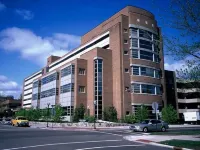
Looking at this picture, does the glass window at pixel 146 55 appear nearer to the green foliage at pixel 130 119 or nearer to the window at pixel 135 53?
the window at pixel 135 53

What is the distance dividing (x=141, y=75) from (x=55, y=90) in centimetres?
2345

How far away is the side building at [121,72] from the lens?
50000mm

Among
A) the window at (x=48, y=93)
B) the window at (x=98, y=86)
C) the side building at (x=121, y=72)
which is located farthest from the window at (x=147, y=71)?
the window at (x=48, y=93)

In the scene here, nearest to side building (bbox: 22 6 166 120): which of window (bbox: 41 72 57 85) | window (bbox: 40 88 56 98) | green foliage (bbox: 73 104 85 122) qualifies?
green foliage (bbox: 73 104 85 122)

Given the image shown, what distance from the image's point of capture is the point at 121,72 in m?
50.2

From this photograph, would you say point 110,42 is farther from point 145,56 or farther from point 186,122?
point 186,122

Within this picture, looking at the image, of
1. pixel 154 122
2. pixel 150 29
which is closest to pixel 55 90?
pixel 150 29

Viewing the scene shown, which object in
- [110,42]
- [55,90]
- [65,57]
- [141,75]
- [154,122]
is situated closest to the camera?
[154,122]

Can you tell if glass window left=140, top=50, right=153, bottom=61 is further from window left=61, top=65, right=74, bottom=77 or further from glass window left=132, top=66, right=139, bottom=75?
window left=61, top=65, right=74, bottom=77

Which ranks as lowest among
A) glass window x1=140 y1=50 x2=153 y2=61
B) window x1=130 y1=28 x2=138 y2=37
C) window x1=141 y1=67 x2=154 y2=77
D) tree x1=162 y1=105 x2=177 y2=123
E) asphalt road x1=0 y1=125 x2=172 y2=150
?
asphalt road x1=0 y1=125 x2=172 y2=150

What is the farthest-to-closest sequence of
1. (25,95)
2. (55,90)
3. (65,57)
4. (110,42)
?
(25,95) → (65,57) → (55,90) → (110,42)

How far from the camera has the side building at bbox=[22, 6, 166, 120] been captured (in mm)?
50000

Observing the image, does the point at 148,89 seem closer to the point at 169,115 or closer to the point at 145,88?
the point at 145,88

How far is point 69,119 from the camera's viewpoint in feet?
172
